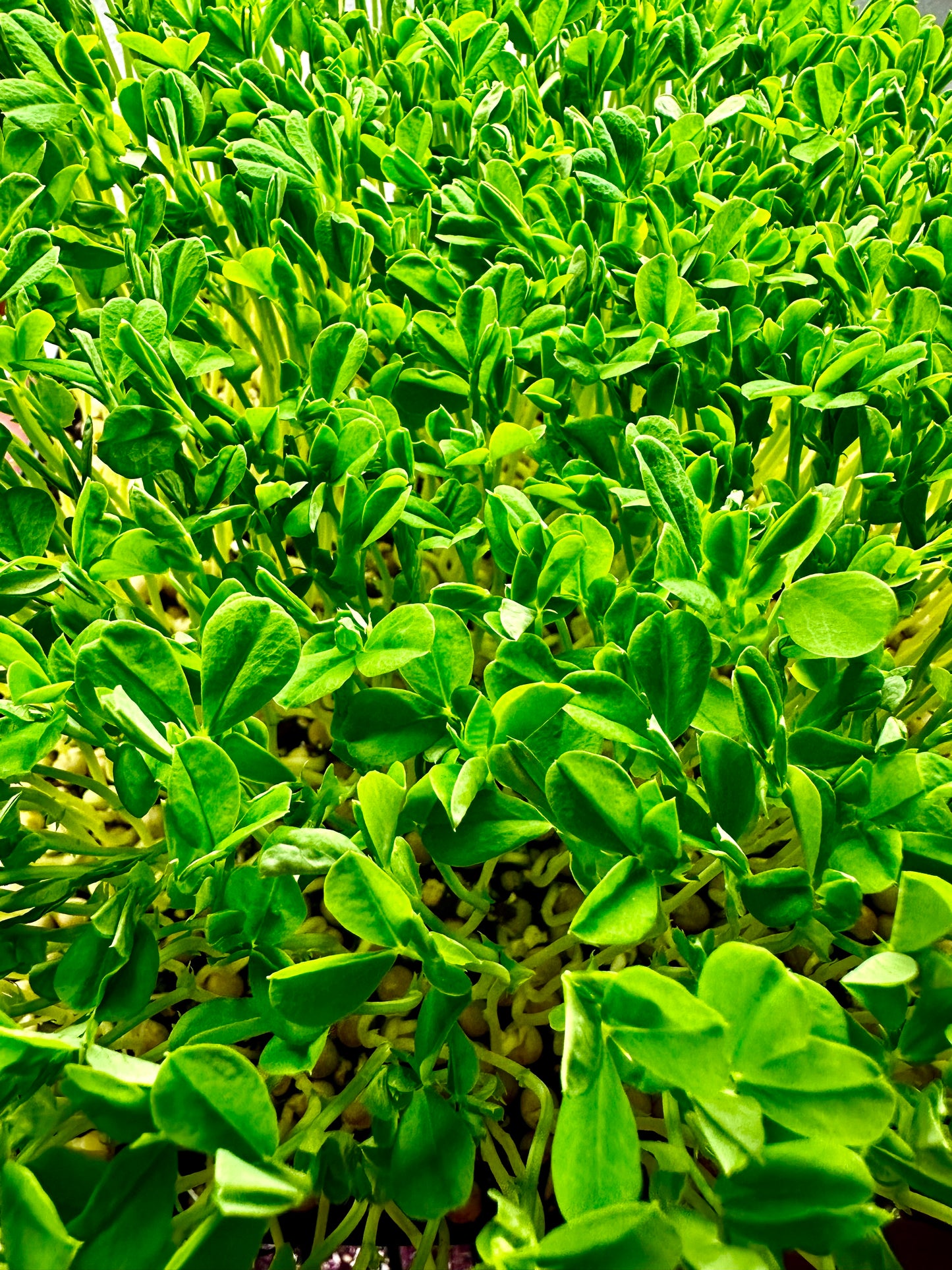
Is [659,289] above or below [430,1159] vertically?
above

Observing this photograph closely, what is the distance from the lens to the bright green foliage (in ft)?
0.97

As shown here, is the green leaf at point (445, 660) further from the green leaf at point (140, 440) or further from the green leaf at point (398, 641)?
the green leaf at point (140, 440)

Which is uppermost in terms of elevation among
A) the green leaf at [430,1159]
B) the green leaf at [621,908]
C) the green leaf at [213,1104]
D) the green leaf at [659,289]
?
the green leaf at [659,289]

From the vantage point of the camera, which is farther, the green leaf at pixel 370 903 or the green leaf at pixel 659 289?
the green leaf at pixel 659 289

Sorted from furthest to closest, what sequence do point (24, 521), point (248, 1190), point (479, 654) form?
point (479, 654)
point (24, 521)
point (248, 1190)

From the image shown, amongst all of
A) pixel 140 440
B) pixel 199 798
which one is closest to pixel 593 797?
pixel 199 798

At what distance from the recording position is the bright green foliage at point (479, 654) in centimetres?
29

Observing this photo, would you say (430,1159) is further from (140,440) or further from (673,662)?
(140,440)

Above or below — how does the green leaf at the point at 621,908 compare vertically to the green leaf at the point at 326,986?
above

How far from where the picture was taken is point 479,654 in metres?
0.70

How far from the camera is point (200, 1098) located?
0.28m

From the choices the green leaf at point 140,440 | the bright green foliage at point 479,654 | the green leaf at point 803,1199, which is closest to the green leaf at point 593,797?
the bright green foliage at point 479,654

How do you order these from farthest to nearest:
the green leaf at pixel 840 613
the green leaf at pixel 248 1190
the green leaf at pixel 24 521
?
the green leaf at pixel 24 521
the green leaf at pixel 840 613
the green leaf at pixel 248 1190

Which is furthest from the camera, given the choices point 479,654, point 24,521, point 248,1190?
point 479,654
